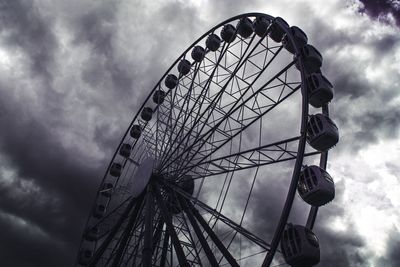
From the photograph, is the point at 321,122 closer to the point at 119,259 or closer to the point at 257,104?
the point at 257,104

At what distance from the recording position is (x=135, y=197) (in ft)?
56.0

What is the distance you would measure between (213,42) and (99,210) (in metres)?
12.6

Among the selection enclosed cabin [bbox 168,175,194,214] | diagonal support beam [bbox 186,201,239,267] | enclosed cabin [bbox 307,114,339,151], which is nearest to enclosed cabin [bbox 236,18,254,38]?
enclosed cabin [bbox 307,114,339,151]

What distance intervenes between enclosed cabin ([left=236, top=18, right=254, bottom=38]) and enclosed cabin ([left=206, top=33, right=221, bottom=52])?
6.09ft

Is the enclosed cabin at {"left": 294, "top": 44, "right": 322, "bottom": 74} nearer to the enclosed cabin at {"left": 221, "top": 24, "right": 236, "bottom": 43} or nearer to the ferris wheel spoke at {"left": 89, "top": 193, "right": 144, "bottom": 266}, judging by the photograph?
the enclosed cabin at {"left": 221, "top": 24, "right": 236, "bottom": 43}

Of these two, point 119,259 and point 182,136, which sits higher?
point 182,136

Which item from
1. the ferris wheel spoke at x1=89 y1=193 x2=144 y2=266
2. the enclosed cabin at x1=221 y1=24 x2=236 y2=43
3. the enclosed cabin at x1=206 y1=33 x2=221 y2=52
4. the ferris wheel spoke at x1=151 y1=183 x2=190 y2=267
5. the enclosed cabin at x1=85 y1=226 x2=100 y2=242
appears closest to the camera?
the ferris wheel spoke at x1=151 y1=183 x2=190 y2=267

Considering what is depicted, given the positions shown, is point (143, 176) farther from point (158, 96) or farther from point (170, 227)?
point (158, 96)

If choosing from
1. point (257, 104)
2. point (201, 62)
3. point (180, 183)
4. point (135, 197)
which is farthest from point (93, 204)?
point (257, 104)

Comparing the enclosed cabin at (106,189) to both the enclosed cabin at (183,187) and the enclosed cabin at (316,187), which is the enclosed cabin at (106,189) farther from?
the enclosed cabin at (316,187)

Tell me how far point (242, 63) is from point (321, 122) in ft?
17.9

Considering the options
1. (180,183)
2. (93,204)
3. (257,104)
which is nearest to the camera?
(257,104)

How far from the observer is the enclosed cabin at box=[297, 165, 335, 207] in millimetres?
10859

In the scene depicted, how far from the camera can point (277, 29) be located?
15617 mm
